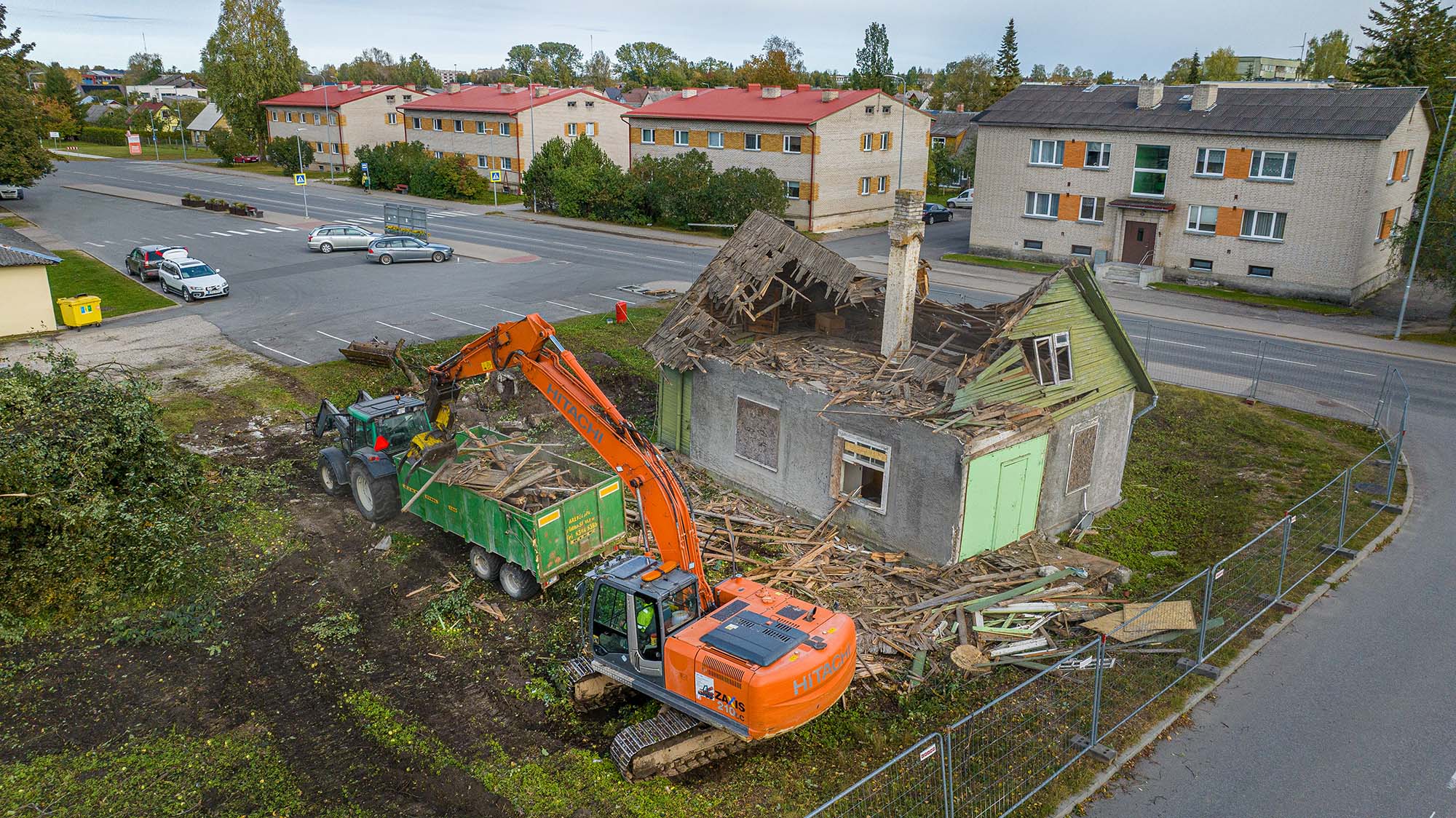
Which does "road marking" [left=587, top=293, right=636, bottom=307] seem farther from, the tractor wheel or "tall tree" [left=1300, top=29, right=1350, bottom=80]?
"tall tree" [left=1300, top=29, right=1350, bottom=80]

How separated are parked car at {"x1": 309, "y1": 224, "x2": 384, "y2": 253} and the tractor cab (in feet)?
125

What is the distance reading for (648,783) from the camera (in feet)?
37.4

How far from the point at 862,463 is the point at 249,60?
3506 inches

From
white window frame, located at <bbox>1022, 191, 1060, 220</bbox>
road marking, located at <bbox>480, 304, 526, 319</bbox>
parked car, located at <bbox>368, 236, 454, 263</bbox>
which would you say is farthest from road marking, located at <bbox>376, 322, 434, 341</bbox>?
white window frame, located at <bbox>1022, 191, 1060, 220</bbox>

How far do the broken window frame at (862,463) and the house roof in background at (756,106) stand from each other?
126ft

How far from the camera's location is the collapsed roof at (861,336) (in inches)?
660

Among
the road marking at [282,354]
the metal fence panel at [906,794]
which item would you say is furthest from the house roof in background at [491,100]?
the metal fence panel at [906,794]

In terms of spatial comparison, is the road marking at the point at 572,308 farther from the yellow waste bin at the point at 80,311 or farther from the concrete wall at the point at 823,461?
the yellow waste bin at the point at 80,311

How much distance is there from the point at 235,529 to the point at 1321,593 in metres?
20.3

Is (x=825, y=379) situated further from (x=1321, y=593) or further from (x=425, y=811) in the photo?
(x=425, y=811)

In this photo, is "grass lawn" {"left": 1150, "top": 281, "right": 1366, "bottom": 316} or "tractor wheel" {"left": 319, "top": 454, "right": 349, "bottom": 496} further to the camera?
"grass lawn" {"left": 1150, "top": 281, "right": 1366, "bottom": 316}

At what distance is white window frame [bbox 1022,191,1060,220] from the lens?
45.8 meters

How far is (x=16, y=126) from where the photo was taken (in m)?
53.3

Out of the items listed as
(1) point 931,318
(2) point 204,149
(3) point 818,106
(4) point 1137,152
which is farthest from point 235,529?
(2) point 204,149
